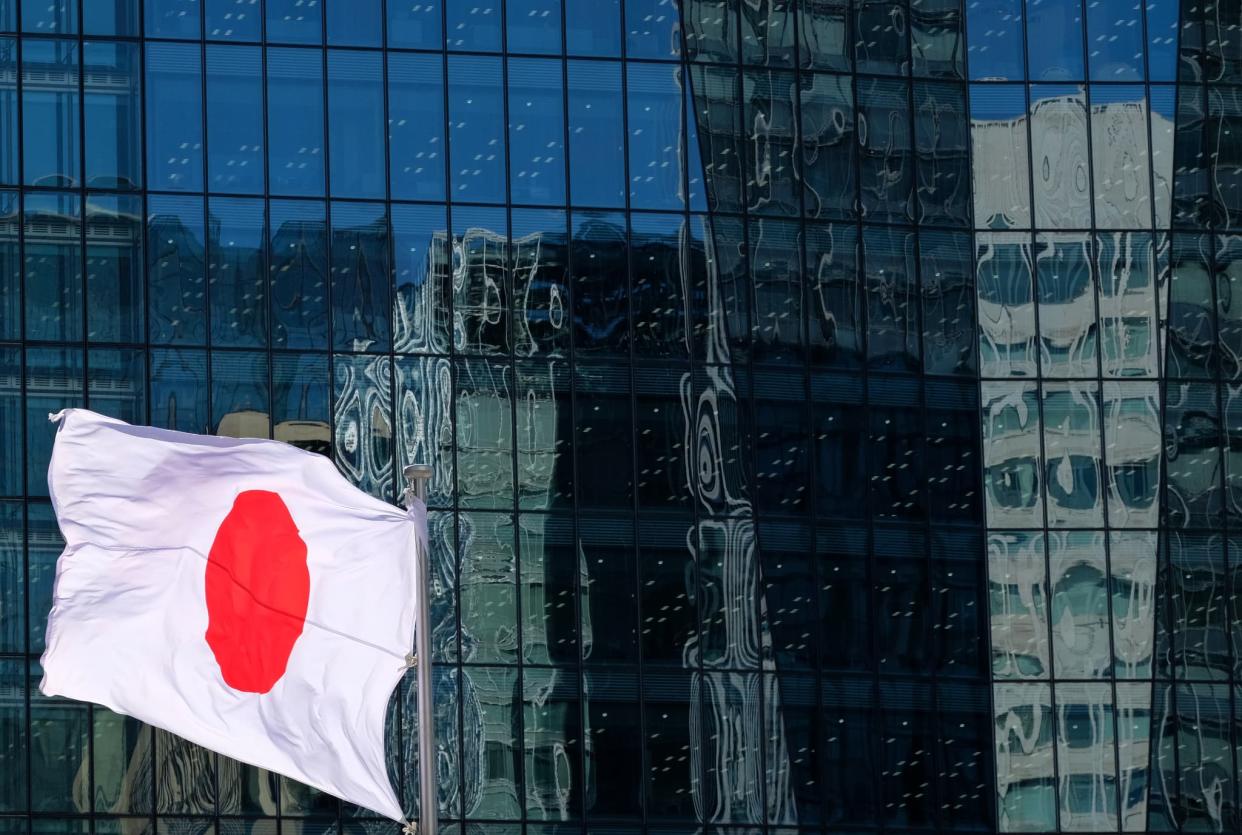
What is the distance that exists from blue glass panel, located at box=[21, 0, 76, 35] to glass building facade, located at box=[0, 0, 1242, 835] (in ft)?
0.32

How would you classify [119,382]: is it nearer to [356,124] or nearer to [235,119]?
[235,119]

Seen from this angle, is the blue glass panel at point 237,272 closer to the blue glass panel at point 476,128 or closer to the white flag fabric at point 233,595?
the blue glass panel at point 476,128

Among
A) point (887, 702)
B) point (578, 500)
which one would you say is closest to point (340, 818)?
point (578, 500)

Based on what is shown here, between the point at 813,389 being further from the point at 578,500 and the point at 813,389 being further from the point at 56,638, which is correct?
the point at 56,638

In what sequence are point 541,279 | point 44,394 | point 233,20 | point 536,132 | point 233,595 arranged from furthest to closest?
point 536,132
point 541,279
point 233,20
point 44,394
point 233,595

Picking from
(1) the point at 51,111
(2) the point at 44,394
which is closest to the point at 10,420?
(2) the point at 44,394

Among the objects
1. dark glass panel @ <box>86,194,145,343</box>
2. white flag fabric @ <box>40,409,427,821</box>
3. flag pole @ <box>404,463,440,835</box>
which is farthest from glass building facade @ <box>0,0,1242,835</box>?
flag pole @ <box>404,463,440,835</box>

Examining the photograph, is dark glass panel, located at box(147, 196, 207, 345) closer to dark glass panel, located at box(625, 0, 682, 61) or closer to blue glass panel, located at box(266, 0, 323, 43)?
blue glass panel, located at box(266, 0, 323, 43)

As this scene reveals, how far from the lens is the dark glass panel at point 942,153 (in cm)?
5075

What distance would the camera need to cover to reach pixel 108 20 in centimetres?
4844

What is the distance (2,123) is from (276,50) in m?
5.64

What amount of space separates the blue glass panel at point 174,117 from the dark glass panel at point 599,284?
775 centimetres

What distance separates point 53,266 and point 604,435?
11.4 metres

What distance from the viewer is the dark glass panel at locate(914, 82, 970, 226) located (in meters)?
50.8
